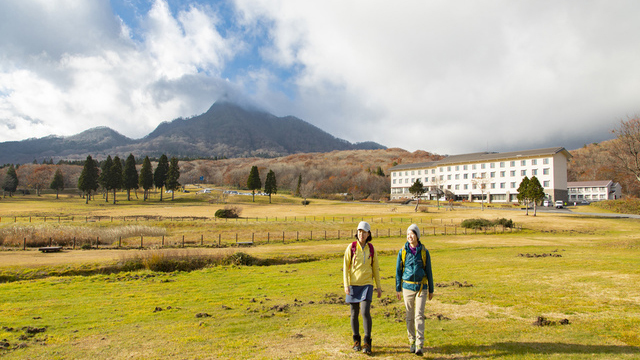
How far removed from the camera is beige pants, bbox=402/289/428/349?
7242 mm

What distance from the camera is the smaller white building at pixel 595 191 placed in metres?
106

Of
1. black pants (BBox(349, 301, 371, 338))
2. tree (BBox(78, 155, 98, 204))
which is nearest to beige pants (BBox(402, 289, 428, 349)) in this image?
black pants (BBox(349, 301, 371, 338))

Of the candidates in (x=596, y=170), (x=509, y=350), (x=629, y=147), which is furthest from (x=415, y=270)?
(x=596, y=170)

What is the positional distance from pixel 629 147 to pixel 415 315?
169 ft

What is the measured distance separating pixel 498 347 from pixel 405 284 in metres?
2.45

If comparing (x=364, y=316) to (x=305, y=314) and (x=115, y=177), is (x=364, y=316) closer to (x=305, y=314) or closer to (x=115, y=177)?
(x=305, y=314)

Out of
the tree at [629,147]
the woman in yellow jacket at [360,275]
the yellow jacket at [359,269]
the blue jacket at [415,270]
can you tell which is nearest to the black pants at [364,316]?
the woman in yellow jacket at [360,275]

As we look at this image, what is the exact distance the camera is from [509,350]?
289 inches

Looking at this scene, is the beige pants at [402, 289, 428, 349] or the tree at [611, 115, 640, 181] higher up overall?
the tree at [611, 115, 640, 181]

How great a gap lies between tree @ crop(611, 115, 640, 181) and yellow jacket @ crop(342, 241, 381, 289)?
50.0 m

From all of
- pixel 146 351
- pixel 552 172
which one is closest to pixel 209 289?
pixel 146 351

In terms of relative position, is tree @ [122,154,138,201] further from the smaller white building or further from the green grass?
the smaller white building

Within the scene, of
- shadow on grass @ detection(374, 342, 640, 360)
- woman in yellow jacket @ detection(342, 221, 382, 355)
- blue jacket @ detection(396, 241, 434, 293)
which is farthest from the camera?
Answer: woman in yellow jacket @ detection(342, 221, 382, 355)

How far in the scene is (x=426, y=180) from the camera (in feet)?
427
